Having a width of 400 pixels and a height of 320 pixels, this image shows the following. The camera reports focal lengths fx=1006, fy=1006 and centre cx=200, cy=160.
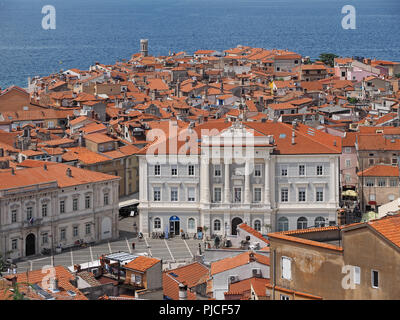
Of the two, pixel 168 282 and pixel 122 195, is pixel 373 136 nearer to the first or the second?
pixel 122 195

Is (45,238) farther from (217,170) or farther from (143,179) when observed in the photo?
(217,170)

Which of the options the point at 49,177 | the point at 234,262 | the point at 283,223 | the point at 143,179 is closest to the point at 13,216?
the point at 49,177

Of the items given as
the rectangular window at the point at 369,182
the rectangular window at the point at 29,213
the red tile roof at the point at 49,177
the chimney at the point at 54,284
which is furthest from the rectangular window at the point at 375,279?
the rectangular window at the point at 369,182

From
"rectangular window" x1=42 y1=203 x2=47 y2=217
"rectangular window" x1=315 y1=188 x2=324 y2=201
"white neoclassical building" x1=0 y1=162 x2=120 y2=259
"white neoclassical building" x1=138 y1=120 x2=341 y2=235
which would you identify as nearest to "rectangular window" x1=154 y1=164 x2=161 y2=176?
"white neoclassical building" x1=138 y1=120 x2=341 y2=235

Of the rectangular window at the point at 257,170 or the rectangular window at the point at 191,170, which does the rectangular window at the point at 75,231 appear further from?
the rectangular window at the point at 257,170

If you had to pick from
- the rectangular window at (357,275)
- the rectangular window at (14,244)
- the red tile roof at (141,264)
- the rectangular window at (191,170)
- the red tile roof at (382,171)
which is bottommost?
the rectangular window at (14,244)

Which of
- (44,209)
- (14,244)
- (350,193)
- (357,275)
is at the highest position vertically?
(357,275)

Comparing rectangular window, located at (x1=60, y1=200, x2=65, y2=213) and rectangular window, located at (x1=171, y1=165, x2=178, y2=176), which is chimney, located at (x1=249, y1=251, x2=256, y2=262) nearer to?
rectangular window, located at (x1=60, y1=200, x2=65, y2=213)

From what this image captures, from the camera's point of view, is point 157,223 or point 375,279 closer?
point 375,279
